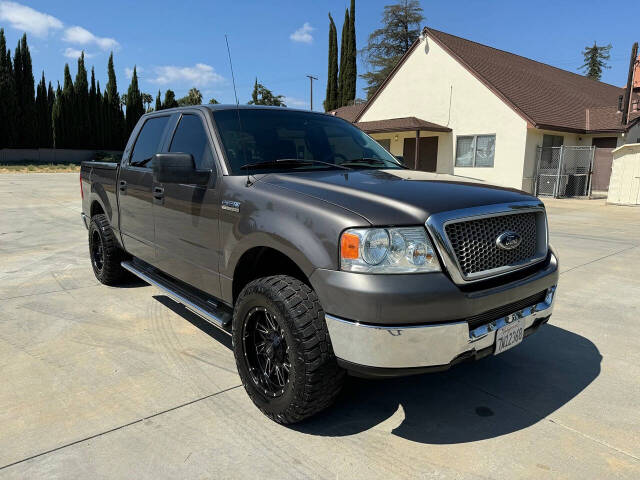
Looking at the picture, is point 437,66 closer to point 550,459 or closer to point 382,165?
point 382,165

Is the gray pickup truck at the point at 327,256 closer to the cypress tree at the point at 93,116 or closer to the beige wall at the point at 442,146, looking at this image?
the beige wall at the point at 442,146

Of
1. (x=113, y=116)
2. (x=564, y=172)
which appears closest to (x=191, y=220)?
(x=564, y=172)

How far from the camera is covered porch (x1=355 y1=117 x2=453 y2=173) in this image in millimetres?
20641

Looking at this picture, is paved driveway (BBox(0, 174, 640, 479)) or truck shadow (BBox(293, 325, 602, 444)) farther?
truck shadow (BBox(293, 325, 602, 444))

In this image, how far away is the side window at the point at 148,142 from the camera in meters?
4.29

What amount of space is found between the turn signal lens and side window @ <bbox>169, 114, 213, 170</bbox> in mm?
1458

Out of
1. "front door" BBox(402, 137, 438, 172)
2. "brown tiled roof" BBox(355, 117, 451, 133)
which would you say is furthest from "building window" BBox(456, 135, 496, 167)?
"front door" BBox(402, 137, 438, 172)

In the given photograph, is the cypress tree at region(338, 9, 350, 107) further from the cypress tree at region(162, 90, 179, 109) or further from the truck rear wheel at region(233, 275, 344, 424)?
the truck rear wheel at region(233, 275, 344, 424)

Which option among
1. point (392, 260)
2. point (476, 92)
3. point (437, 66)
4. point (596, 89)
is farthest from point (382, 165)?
point (596, 89)

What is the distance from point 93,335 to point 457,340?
10.2ft

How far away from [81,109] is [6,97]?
21.3ft

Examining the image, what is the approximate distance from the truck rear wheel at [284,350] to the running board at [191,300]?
0.78ft

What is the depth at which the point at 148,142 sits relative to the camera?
4.50 meters

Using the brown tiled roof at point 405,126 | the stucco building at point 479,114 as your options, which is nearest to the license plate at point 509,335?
the stucco building at point 479,114
